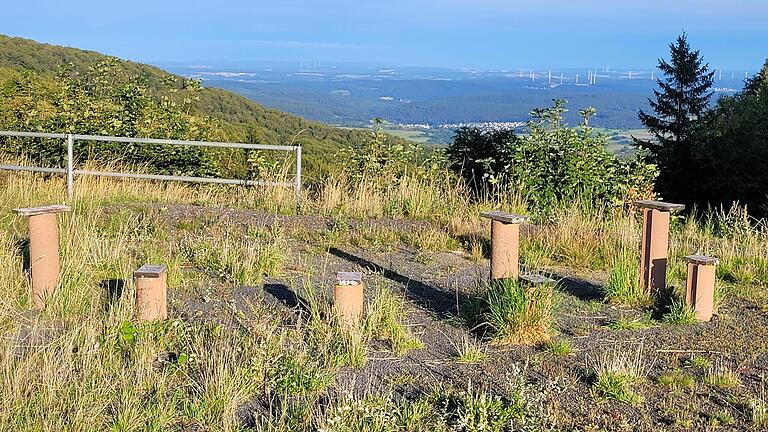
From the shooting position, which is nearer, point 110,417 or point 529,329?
point 110,417

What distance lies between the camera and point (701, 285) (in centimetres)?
591

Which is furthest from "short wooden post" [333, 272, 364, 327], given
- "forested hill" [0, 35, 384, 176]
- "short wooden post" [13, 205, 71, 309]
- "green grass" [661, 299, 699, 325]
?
"forested hill" [0, 35, 384, 176]

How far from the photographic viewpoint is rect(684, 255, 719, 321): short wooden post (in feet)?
19.4

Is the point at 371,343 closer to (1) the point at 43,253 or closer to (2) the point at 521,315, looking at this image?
A: (2) the point at 521,315

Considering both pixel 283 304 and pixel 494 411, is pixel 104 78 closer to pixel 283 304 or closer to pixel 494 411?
pixel 283 304

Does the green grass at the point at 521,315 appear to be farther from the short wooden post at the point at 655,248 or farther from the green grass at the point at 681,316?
the short wooden post at the point at 655,248

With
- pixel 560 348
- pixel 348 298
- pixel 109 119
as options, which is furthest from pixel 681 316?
pixel 109 119

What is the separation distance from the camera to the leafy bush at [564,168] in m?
11.1

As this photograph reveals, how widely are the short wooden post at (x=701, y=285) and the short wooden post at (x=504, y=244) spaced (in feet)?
4.09

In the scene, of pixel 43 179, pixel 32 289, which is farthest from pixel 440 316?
pixel 43 179

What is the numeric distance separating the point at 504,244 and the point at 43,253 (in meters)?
3.40

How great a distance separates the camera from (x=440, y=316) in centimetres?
613

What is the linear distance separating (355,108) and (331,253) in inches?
2569

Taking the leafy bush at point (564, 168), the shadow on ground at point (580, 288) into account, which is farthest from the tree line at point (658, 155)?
the shadow on ground at point (580, 288)
